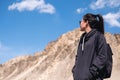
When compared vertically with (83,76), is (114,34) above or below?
above

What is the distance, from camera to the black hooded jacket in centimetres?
685

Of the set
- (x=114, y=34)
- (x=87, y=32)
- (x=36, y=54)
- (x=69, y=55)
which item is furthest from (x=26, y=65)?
(x=87, y=32)

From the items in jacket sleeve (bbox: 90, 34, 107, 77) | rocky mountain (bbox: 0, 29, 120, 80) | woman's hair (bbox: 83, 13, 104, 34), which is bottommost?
jacket sleeve (bbox: 90, 34, 107, 77)

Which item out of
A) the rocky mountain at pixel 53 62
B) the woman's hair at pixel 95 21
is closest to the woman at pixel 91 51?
the woman's hair at pixel 95 21

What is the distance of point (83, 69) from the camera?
23.0 feet

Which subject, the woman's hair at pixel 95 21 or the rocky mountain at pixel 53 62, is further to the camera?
the rocky mountain at pixel 53 62

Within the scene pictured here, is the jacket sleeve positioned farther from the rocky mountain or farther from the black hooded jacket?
the rocky mountain

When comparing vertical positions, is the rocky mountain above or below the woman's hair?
above

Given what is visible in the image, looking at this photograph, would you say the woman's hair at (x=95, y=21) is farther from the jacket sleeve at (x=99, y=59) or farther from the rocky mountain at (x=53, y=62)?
the rocky mountain at (x=53, y=62)

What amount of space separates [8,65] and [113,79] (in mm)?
26151

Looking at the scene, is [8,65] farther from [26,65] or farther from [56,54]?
[56,54]

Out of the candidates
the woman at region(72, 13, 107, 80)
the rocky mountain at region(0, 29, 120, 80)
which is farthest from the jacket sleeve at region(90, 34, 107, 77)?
the rocky mountain at region(0, 29, 120, 80)

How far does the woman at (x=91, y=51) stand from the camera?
22.5ft

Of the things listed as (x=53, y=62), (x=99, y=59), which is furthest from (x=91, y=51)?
(x=53, y=62)
